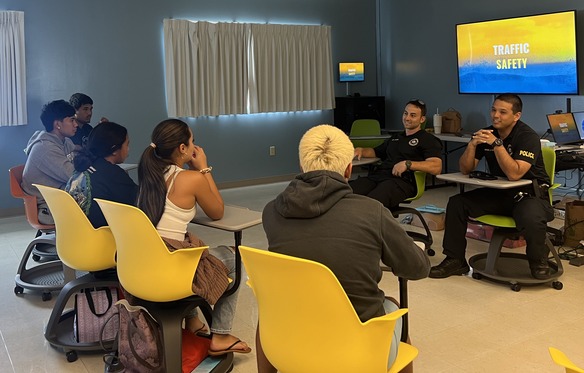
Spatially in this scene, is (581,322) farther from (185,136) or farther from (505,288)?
(185,136)

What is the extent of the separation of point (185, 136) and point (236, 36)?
17.5 feet

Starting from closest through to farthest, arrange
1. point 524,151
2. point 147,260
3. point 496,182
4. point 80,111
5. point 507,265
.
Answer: point 147,260
point 496,182
point 524,151
point 507,265
point 80,111

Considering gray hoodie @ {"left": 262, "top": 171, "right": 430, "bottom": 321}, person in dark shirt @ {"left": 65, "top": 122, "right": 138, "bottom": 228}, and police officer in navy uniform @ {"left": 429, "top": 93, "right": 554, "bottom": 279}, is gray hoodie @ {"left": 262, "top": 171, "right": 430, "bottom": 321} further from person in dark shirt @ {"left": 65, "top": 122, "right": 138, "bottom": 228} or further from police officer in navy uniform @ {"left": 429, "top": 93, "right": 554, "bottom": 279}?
police officer in navy uniform @ {"left": 429, "top": 93, "right": 554, "bottom": 279}

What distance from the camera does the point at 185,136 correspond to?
113 inches

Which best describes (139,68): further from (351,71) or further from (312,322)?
(312,322)

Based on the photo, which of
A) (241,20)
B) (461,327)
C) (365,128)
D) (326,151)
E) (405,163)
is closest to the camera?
(326,151)

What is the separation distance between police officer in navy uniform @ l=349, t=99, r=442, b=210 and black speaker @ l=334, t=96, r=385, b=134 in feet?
12.7

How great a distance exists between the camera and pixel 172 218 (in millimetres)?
2779

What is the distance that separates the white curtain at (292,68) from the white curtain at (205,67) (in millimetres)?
240

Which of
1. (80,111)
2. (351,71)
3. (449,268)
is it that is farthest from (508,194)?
(351,71)

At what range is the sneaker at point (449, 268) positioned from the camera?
4.25 meters

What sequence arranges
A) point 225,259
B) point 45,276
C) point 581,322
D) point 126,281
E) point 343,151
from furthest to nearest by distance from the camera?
1. point 45,276
2. point 581,322
3. point 225,259
4. point 126,281
5. point 343,151

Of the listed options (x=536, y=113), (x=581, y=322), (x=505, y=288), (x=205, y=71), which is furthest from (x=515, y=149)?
(x=205, y=71)

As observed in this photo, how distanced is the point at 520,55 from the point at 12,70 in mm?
5730
